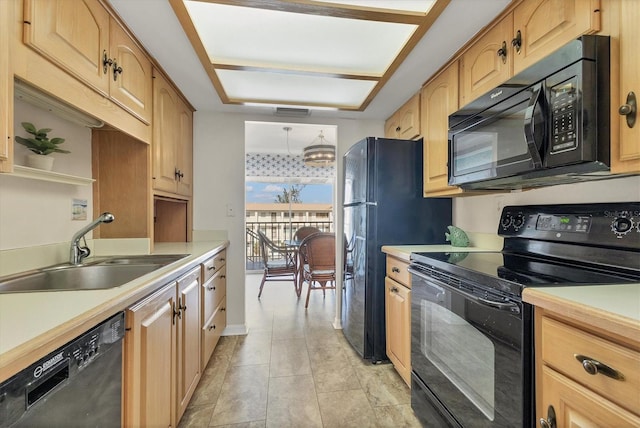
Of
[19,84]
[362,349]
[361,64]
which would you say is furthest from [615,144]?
[19,84]

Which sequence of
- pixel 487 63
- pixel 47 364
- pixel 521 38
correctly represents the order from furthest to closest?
1. pixel 487 63
2. pixel 521 38
3. pixel 47 364

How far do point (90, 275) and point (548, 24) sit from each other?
2.36 metres

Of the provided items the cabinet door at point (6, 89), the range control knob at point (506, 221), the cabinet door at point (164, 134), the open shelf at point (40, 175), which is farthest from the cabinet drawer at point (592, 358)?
the cabinet door at point (164, 134)

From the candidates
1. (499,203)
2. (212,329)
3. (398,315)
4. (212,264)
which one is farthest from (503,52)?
(212,329)

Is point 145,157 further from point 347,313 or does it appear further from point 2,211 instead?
point 347,313

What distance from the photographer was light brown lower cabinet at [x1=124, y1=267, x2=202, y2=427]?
3.20 ft

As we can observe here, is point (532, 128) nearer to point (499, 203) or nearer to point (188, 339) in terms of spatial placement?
point (499, 203)

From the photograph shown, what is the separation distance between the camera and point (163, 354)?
1227 mm

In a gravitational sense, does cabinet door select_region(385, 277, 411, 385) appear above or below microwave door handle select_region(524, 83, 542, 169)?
below

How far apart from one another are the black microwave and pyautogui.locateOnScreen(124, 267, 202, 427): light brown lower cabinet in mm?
1595

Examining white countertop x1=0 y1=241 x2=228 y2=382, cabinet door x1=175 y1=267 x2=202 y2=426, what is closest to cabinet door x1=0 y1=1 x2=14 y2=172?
white countertop x1=0 y1=241 x2=228 y2=382

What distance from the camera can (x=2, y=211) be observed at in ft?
3.90

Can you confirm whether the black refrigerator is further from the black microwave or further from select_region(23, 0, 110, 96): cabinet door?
select_region(23, 0, 110, 96): cabinet door

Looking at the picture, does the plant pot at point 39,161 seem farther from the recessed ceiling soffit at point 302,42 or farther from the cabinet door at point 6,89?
the recessed ceiling soffit at point 302,42
